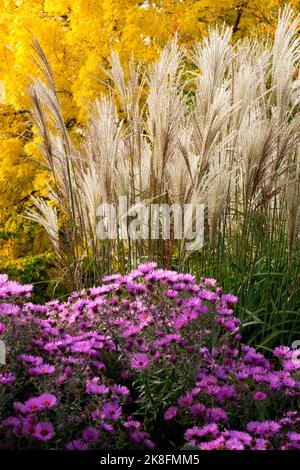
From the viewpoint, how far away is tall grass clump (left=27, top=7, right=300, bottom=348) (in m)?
3.10

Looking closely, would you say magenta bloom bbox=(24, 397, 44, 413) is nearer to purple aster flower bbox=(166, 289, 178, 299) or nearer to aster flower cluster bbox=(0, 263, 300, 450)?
aster flower cluster bbox=(0, 263, 300, 450)

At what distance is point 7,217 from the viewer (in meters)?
10.6

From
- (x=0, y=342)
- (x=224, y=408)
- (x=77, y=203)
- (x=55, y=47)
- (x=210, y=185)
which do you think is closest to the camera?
(x=0, y=342)

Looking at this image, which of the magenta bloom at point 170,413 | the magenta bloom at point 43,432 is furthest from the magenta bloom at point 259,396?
the magenta bloom at point 43,432

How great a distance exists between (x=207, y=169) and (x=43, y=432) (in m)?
1.70

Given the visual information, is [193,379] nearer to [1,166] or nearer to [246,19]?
[1,166]

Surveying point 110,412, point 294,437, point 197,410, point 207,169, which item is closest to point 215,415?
point 197,410

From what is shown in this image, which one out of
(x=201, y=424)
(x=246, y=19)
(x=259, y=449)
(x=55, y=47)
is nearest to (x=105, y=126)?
(x=201, y=424)

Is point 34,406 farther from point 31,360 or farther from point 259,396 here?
point 259,396

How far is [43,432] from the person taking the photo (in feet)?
6.25

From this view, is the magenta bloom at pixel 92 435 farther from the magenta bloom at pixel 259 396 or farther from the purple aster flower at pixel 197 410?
the magenta bloom at pixel 259 396

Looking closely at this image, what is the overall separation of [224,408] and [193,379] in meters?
0.15

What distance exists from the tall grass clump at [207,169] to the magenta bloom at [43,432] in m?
1.26
